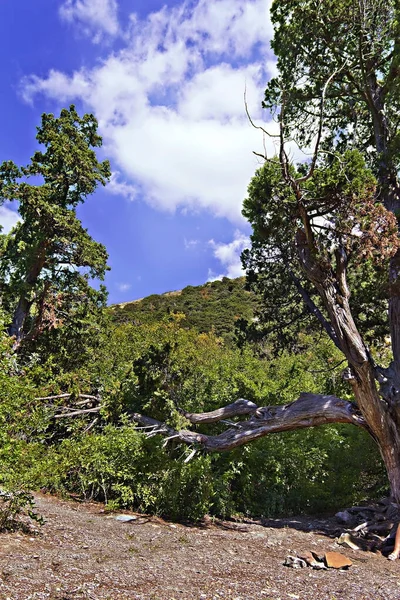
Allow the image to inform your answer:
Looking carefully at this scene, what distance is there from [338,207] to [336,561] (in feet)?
17.2

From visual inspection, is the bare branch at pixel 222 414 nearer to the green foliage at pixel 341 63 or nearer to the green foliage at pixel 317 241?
the green foliage at pixel 317 241

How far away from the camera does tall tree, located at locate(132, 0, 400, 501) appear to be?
7023 mm

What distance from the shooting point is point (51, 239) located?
12.0 m

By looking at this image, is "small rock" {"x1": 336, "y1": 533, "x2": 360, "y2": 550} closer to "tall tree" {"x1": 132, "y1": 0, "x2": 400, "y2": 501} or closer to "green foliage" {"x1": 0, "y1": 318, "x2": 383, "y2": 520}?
"tall tree" {"x1": 132, "y1": 0, "x2": 400, "y2": 501}

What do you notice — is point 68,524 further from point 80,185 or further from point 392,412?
point 80,185

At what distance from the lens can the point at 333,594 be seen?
13.2 ft

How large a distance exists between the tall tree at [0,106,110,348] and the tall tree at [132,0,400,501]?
5645 millimetres

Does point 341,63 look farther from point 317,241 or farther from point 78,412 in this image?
point 78,412

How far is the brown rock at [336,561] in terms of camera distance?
506 cm

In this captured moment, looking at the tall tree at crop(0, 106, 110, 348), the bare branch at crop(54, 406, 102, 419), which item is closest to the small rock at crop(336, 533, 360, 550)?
the bare branch at crop(54, 406, 102, 419)

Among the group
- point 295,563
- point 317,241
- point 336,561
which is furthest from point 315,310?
point 295,563

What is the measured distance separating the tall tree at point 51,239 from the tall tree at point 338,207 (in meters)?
5.65

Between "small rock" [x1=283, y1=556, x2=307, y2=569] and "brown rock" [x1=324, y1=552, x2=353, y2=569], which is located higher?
"small rock" [x1=283, y1=556, x2=307, y2=569]

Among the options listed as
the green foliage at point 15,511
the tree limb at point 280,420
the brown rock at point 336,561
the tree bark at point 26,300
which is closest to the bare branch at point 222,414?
the tree limb at point 280,420
